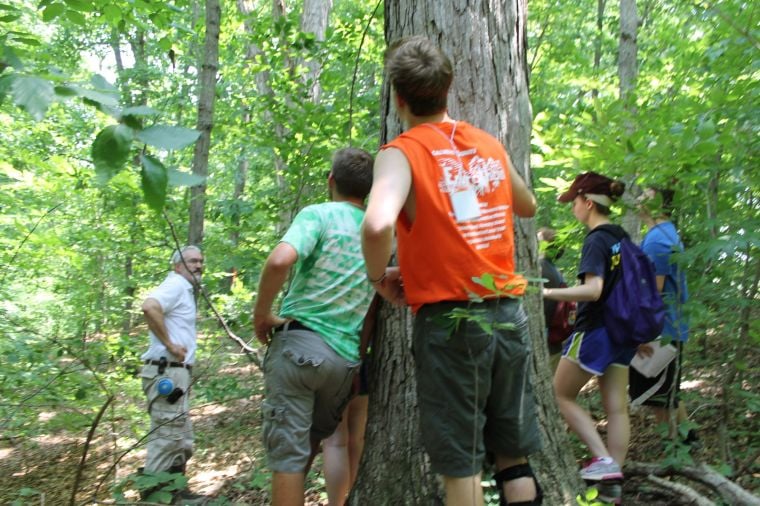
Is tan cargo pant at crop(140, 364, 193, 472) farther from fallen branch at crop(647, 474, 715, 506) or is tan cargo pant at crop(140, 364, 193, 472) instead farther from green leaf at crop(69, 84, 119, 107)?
green leaf at crop(69, 84, 119, 107)

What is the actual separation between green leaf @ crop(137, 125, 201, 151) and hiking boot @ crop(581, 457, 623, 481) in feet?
8.58

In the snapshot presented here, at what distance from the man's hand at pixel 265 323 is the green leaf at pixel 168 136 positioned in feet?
5.01

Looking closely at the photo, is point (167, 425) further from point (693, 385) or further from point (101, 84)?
point (693, 385)

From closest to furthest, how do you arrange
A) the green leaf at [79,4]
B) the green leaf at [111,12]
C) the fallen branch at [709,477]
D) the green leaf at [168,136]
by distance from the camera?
the green leaf at [168,136], the green leaf at [79,4], the fallen branch at [709,477], the green leaf at [111,12]

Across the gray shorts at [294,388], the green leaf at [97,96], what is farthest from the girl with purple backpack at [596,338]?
the green leaf at [97,96]

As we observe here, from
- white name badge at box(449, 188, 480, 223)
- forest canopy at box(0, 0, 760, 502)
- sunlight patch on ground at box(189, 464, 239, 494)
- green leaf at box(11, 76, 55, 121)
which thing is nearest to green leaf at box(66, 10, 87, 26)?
forest canopy at box(0, 0, 760, 502)

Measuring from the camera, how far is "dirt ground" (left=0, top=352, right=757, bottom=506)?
13.0 ft

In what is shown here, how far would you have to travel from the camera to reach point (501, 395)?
2221 mm

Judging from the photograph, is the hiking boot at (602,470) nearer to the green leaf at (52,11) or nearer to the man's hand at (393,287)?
the man's hand at (393,287)

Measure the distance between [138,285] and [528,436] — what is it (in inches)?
326

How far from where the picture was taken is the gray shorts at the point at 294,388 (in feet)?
9.01

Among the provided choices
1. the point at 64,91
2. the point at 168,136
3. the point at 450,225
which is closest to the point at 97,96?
the point at 64,91

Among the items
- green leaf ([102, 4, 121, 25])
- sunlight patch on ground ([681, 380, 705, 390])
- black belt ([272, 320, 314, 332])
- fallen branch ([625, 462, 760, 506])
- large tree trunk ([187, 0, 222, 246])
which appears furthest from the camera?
large tree trunk ([187, 0, 222, 246])

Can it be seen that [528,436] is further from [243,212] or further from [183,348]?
[243,212]
